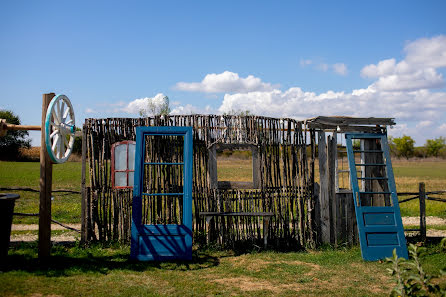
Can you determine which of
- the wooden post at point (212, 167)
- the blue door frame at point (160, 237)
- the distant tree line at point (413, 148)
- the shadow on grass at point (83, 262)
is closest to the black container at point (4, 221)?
the shadow on grass at point (83, 262)

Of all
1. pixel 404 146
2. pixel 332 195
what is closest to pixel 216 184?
pixel 332 195

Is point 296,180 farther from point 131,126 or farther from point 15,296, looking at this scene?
point 15,296

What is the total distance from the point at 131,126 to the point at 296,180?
12.5 ft

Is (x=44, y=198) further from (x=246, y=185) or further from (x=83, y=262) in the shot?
(x=246, y=185)

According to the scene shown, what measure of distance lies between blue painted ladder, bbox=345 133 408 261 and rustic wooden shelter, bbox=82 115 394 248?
0.44 meters

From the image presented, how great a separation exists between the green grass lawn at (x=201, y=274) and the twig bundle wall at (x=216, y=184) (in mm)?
575

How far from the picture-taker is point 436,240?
26.6 feet

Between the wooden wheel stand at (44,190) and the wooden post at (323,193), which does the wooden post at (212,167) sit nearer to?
the wooden post at (323,193)

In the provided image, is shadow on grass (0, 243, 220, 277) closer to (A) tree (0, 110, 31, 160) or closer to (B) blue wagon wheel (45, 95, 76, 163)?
(B) blue wagon wheel (45, 95, 76, 163)

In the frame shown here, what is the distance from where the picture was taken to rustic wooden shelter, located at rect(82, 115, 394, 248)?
771cm

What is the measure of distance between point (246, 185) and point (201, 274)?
239 centimetres

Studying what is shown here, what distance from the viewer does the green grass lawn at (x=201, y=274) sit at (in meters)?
5.27

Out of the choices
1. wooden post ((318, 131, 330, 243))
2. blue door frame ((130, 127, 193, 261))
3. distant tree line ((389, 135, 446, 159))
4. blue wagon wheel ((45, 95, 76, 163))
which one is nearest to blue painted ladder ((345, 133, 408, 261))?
wooden post ((318, 131, 330, 243))

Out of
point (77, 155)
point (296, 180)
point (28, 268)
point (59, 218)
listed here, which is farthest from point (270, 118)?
point (77, 155)
